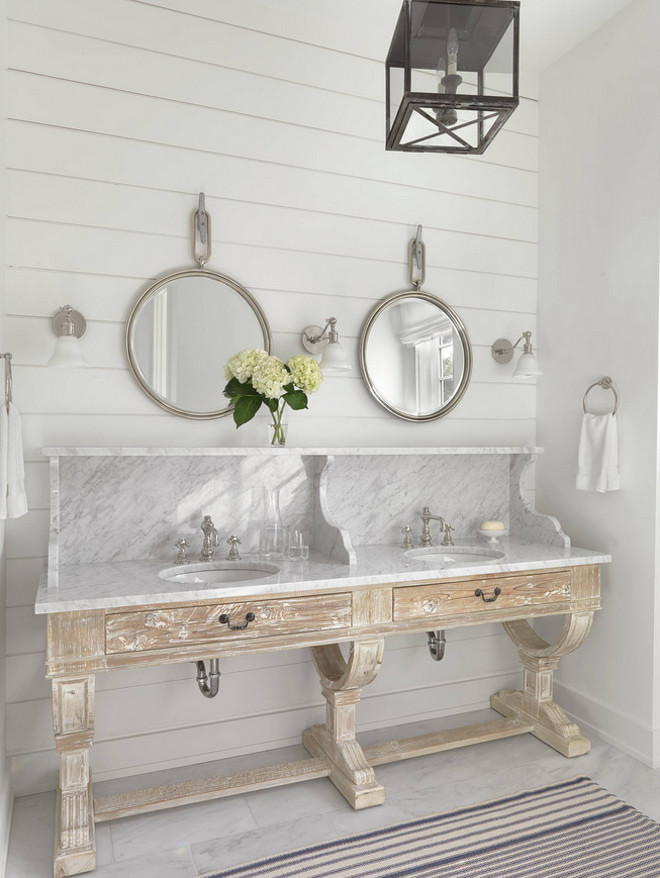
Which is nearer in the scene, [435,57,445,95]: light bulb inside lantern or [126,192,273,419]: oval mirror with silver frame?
[435,57,445,95]: light bulb inside lantern

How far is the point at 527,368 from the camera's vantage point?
110 inches

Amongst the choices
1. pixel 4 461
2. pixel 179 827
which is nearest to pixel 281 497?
pixel 4 461

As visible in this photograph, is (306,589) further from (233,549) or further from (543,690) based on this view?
(543,690)

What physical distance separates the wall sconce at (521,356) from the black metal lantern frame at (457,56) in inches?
56.8

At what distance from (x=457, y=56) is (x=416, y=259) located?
4.53 feet

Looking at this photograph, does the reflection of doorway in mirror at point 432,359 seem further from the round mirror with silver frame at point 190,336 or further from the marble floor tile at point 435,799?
the marble floor tile at point 435,799

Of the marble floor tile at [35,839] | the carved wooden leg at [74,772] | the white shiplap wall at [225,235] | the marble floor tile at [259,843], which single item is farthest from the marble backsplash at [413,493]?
the marble floor tile at [35,839]

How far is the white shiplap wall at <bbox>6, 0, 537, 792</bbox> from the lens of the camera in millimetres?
2268

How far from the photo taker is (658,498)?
2.46m

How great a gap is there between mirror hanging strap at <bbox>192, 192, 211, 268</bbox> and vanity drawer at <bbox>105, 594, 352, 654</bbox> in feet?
4.20

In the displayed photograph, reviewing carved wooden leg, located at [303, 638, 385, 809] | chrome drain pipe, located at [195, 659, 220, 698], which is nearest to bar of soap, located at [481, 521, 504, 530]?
carved wooden leg, located at [303, 638, 385, 809]

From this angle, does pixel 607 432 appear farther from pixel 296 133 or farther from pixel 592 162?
pixel 296 133

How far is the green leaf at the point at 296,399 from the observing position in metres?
2.36

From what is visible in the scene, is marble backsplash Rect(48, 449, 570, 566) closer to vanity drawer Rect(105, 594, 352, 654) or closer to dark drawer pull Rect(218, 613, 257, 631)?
vanity drawer Rect(105, 594, 352, 654)
